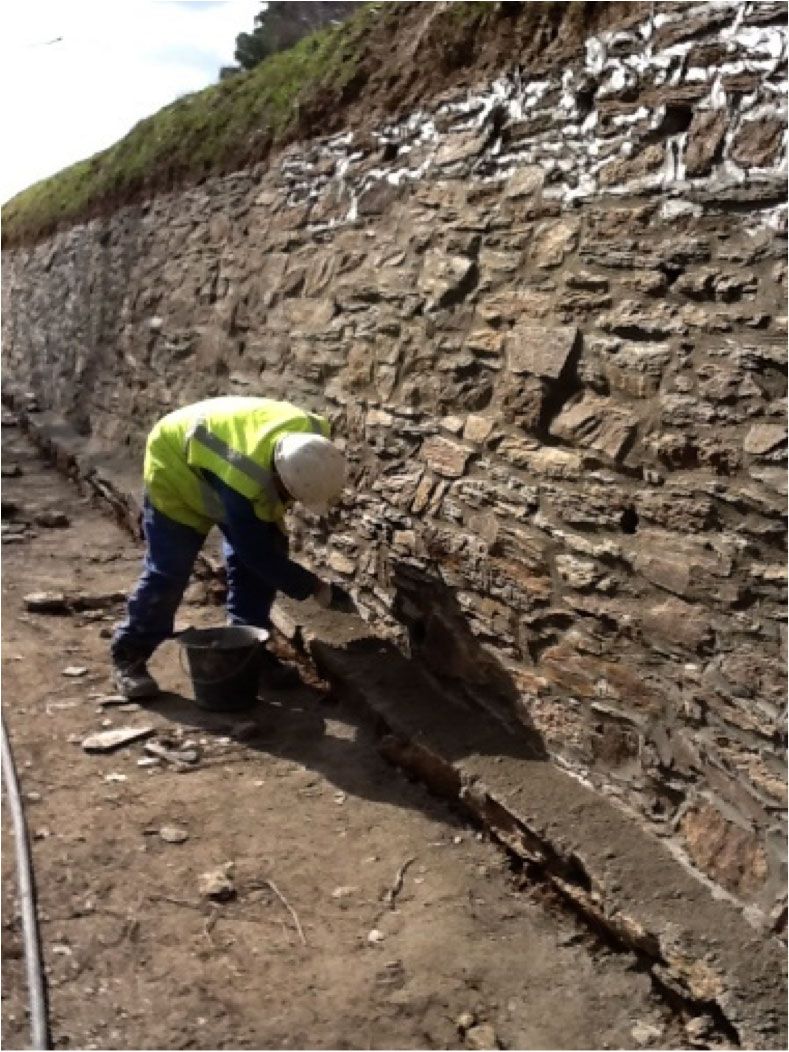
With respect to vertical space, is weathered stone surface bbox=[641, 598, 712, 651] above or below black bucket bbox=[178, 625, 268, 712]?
above

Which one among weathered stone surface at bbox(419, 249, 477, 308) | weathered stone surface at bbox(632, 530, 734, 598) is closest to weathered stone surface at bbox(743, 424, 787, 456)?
weathered stone surface at bbox(632, 530, 734, 598)

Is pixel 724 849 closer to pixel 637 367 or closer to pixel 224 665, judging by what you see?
pixel 637 367

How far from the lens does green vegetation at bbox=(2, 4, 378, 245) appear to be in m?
6.48

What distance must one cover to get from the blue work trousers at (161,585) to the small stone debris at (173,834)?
1289 millimetres

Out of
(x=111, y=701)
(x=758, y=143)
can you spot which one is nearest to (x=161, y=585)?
(x=111, y=701)

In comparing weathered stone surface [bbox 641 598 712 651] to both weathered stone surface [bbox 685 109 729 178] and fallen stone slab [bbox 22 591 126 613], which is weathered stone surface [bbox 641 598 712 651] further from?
fallen stone slab [bbox 22 591 126 613]

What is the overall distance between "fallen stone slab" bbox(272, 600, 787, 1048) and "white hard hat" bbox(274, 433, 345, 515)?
2.77 ft

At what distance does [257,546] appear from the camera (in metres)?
4.75

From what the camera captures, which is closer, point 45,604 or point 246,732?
point 246,732

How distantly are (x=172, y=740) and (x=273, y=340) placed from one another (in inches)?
107

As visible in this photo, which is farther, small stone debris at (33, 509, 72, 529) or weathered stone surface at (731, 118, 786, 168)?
small stone debris at (33, 509, 72, 529)

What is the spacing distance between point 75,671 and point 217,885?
2080 millimetres

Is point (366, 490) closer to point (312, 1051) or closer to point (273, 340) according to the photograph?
point (273, 340)

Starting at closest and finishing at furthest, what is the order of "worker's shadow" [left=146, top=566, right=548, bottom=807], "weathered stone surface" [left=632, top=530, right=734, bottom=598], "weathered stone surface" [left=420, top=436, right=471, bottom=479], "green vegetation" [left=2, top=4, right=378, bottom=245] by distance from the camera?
"weathered stone surface" [left=632, top=530, right=734, bottom=598] → "worker's shadow" [left=146, top=566, right=548, bottom=807] → "weathered stone surface" [left=420, top=436, right=471, bottom=479] → "green vegetation" [left=2, top=4, right=378, bottom=245]
